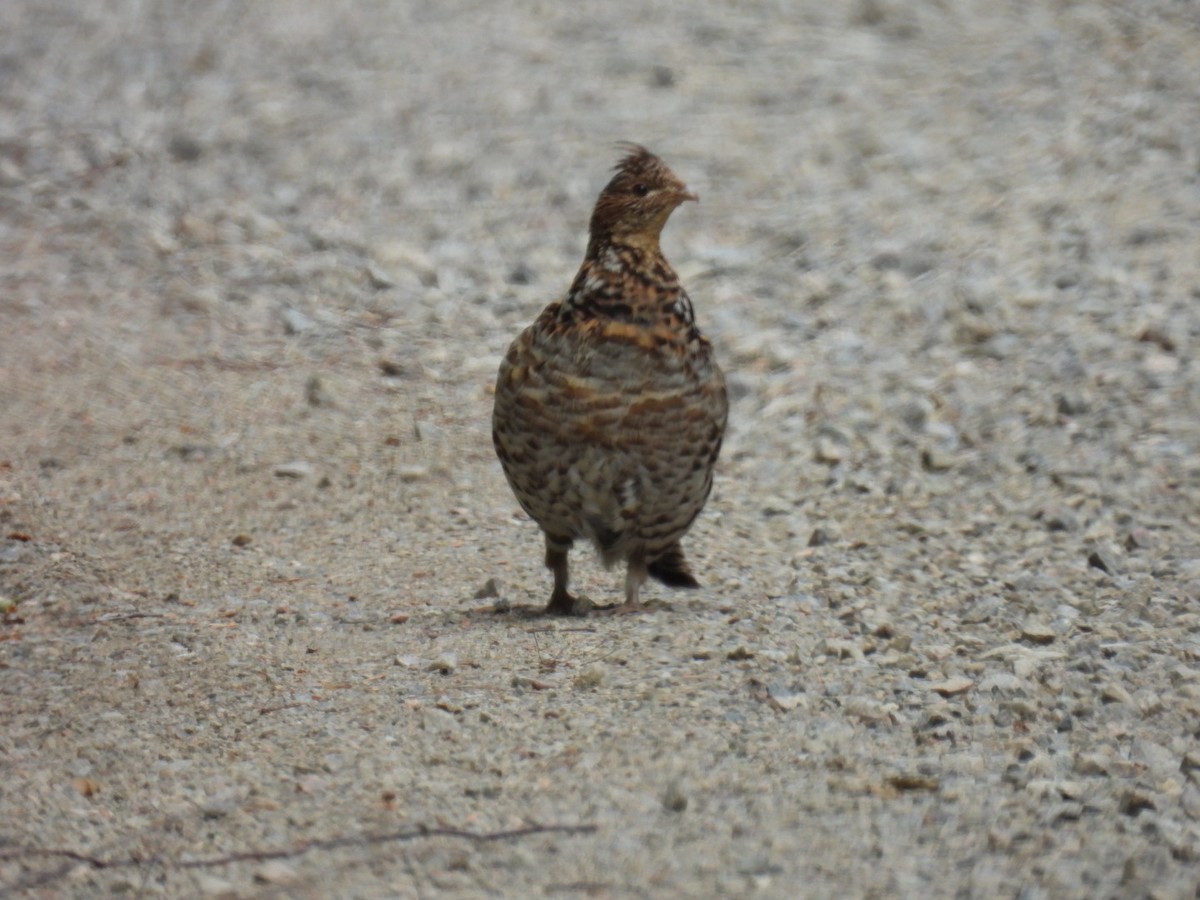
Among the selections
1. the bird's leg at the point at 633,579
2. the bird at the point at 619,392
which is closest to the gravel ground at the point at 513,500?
the bird's leg at the point at 633,579

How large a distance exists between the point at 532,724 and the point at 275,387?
4.55 meters

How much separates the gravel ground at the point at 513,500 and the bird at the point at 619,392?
0.40 m

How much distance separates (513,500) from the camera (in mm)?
7586

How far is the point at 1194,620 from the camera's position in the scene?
598cm

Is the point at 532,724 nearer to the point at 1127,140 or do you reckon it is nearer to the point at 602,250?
the point at 602,250

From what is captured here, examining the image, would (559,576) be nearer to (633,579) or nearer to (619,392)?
(633,579)

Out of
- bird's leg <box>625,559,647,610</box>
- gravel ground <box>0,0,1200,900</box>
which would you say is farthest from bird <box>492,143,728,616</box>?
gravel ground <box>0,0,1200,900</box>

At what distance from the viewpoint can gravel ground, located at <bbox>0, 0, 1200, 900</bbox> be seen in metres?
4.17

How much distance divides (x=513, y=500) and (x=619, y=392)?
207cm

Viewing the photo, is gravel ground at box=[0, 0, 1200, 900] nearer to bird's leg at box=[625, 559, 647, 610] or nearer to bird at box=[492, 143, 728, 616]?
bird's leg at box=[625, 559, 647, 610]

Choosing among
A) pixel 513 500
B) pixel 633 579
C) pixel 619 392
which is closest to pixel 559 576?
pixel 633 579

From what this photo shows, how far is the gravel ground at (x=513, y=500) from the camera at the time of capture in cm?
417

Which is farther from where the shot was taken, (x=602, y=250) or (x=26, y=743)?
(x=602, y=250)

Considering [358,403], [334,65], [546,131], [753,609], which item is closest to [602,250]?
[753,609]
